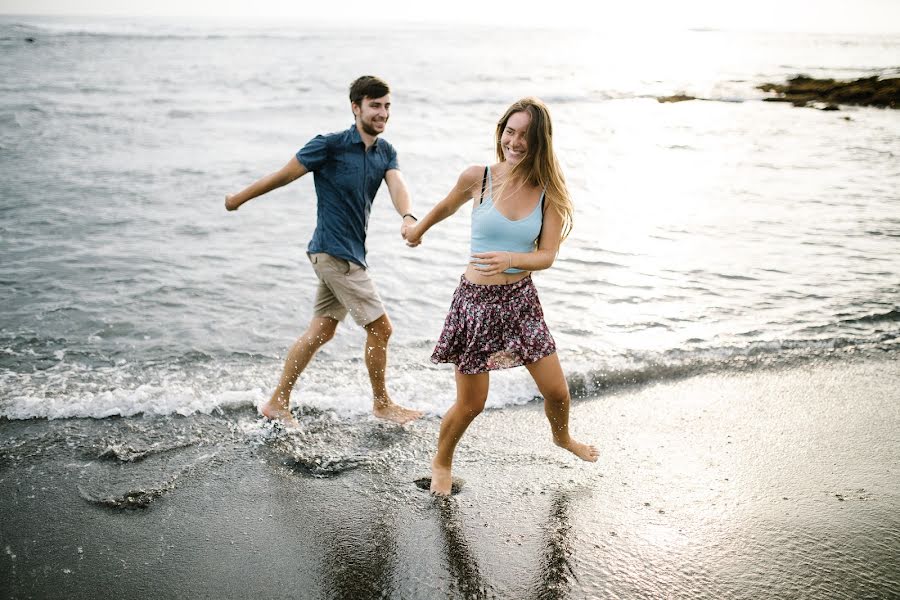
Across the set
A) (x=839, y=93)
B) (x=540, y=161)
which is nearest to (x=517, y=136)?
(x=540, y=161)

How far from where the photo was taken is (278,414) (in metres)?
4.79

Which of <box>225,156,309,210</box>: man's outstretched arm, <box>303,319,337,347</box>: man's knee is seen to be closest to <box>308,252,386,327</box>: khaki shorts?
<box>303,319,337,347</box>: man's knee

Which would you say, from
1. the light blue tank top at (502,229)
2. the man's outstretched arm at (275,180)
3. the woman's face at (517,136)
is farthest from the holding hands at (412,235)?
the man's outstretched arm at (275,180)

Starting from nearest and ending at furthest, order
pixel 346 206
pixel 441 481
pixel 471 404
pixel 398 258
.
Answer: pixel 471 404, pixel 441 481, pixel 346 206, pixel 398 258

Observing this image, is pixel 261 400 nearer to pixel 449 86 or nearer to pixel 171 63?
pixel 449 86

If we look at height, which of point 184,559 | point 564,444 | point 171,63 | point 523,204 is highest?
point 171,63

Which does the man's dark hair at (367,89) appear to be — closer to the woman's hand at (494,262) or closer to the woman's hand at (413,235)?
the woman's hand at (413,235)

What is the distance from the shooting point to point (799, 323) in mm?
6672

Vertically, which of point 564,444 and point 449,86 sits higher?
point 449,86

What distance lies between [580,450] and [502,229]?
150cm

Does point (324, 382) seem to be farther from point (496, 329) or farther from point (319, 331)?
point (496, 329)

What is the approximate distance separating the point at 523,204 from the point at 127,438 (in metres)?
3.07

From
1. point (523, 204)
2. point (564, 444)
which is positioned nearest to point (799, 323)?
point (564, 444)

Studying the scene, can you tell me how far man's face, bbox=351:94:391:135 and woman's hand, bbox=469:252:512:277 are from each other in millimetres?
1399
